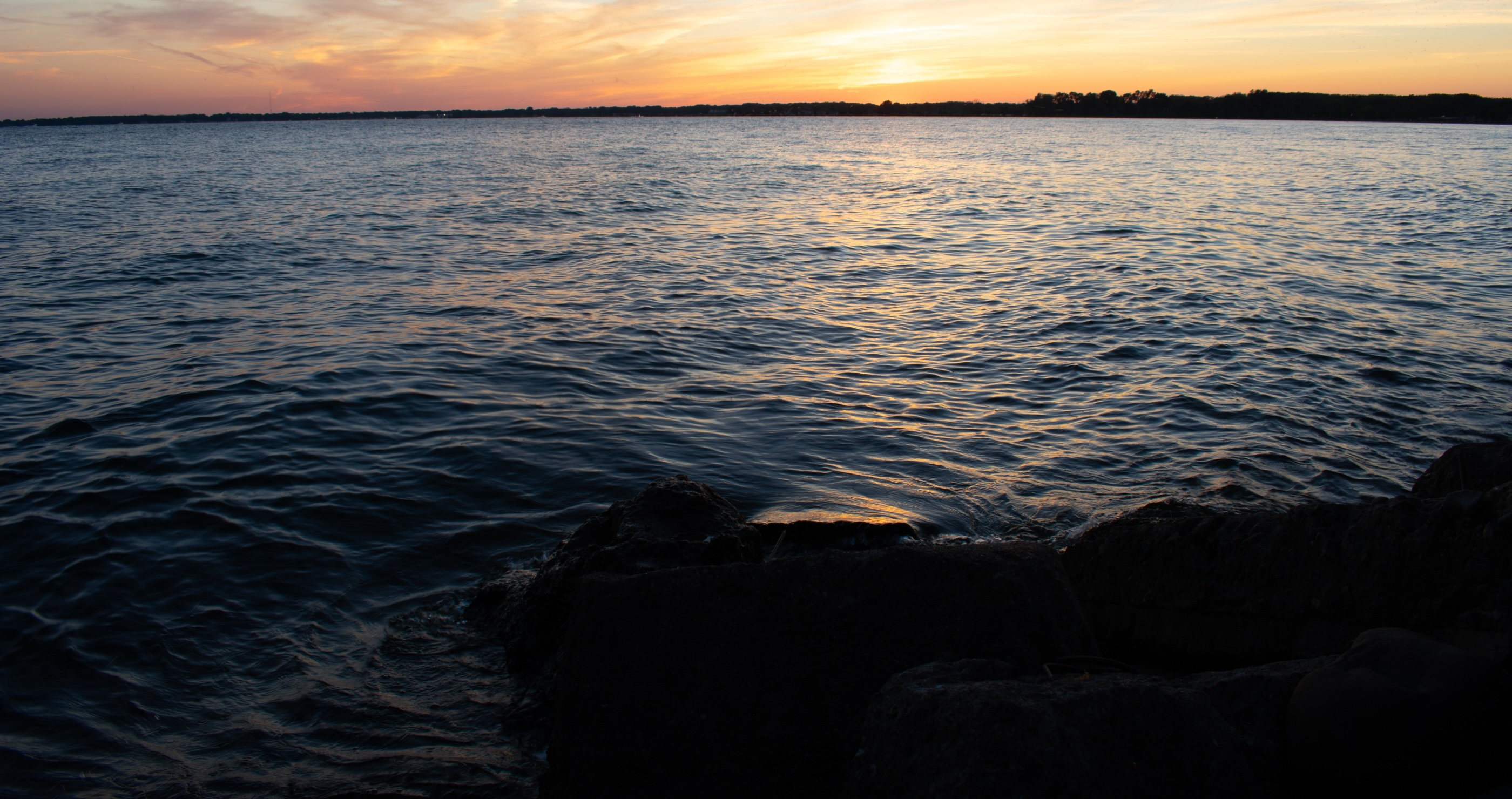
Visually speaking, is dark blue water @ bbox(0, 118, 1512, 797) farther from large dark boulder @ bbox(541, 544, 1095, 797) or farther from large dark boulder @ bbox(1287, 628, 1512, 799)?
large dark boulder @ bbox(1287, 628, 1512, 799)

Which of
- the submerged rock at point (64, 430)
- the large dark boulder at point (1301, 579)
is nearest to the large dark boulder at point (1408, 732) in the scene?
the large dark boulder at point (1301, 579)

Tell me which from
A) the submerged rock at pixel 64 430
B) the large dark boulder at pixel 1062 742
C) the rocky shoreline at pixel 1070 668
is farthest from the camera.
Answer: the submerged rock at pixel 64 430

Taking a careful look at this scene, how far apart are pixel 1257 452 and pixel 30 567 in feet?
32.3

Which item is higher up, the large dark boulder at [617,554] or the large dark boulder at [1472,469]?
the large dark boulder at [1472,469]

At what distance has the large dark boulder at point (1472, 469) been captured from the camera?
4930mm

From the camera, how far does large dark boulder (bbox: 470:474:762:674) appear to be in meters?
4.67

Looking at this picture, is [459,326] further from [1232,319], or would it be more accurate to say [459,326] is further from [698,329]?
[1232,319]

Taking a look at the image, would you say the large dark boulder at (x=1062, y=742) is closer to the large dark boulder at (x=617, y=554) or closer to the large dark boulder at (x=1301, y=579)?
the large dark boulder at (x=1301, y=579)

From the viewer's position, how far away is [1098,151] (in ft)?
197

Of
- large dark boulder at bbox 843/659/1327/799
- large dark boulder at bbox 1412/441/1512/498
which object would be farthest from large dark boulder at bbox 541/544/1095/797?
large dark boulder at bbox 1412/441/1512/498

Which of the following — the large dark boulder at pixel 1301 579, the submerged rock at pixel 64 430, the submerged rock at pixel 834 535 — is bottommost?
the submerged rock at pixel 834 535

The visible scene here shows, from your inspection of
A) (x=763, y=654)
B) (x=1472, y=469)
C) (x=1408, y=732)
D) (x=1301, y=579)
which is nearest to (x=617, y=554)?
(x=763, y=654)

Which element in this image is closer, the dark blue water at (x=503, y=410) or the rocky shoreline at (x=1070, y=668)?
the rocky shoreline at (x=1070, y=668)

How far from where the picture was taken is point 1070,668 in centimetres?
318
